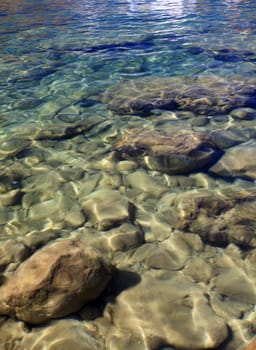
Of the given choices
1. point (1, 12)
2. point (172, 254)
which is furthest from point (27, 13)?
point (172, 254)

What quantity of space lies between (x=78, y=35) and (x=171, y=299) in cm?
1102

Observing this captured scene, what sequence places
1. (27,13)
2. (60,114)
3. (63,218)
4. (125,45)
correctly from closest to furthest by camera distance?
(63,218), (60,114), (125,45), (27,13)

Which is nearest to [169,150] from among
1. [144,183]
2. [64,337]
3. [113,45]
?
[144,183]

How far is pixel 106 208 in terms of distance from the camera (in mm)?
3713

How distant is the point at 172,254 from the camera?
3131 millimetres

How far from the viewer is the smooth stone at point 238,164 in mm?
4125

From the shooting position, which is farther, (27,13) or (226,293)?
(27,13)

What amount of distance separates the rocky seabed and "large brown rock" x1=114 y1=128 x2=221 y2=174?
18 millimetres

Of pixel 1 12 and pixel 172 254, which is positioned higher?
pixel 1 12

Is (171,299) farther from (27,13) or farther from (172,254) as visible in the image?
(27,13)

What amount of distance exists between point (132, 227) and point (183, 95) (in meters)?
3.44

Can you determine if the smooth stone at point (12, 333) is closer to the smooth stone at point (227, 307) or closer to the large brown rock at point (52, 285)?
the large brown rock at point (52, 285)

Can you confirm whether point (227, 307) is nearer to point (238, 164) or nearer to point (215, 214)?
point (215, 214)

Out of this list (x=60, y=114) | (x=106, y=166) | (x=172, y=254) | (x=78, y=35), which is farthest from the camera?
(x=78, y=35)
